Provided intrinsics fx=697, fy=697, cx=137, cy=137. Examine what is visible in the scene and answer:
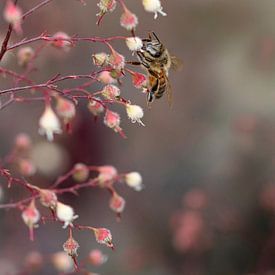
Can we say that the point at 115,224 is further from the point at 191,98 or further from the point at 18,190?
the point at 191,98

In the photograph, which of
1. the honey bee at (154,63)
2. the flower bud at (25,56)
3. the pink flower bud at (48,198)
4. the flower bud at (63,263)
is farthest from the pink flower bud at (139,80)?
the flower bud at (63,263)

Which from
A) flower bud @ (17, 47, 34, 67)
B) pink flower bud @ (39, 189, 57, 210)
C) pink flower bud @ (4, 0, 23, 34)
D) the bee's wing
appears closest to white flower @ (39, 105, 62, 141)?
pink flower bud @ (39, 189, 57, 210)

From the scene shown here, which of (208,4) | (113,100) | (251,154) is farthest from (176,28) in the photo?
(113,100)

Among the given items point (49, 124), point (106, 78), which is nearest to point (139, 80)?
point (106, 78)

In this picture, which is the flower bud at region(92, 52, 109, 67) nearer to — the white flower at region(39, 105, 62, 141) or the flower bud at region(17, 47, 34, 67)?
the white flower at region(39, 105, 62, 141)

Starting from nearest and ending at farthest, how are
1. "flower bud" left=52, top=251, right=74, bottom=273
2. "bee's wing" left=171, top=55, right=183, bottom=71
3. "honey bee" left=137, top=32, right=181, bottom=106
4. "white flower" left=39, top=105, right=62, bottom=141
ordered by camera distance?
"white flower" left=39, top=105, right=62, bottom=141, "honey bee" left=137, top=32, right=181, bottom=106, "bee's wing" left=171, top=55, right=183, bottom=71, "flower bud" left=52, top=251, right=74, bottom=273

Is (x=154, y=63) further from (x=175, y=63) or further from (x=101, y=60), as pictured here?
(x=101, y=60)

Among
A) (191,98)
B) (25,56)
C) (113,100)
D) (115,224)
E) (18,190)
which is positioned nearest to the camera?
(113,100)

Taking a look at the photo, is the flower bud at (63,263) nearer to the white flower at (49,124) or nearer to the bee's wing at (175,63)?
the bee's wing at (175,63)

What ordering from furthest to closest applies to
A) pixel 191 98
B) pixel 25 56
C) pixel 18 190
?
pixel 191 98
pixel 18 190
pixel 25 56
